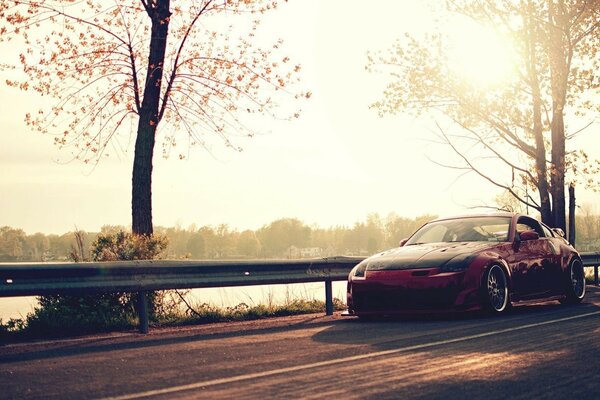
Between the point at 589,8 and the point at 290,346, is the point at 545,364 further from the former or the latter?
the point at 589,8

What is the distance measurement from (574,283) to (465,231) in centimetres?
239

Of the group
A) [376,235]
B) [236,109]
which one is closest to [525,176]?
[236,109]

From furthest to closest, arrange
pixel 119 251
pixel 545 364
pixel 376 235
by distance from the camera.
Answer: pixel 376 235
pixel 119 251
pixel 545 364

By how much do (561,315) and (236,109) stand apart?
25.7 ft

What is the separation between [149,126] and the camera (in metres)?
15.4

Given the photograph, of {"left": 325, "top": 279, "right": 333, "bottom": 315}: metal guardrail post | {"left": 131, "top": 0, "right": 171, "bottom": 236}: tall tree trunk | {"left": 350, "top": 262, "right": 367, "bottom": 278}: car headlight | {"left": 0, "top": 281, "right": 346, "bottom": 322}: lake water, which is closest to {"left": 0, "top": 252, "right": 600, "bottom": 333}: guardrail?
{"left": 325, "top": 279, "right": 333, "bottom": 315}: metal guardrail post

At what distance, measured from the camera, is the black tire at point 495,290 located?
10680 mm

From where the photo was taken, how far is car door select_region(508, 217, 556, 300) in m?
11.7

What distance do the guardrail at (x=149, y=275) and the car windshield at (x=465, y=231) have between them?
4.57ft

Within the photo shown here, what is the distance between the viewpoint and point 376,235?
152500 mm

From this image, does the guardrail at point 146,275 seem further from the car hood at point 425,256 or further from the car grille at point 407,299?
the car grille at point 407,299

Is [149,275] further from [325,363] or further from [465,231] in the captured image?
[465,231]

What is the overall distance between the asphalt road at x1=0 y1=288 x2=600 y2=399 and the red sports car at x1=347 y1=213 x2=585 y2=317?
1.94 ft

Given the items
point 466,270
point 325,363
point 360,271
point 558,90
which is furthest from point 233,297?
point 558,90
